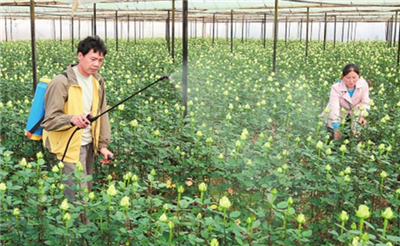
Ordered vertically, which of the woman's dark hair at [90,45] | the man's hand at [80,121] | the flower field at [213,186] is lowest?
the flower field at [213,186]

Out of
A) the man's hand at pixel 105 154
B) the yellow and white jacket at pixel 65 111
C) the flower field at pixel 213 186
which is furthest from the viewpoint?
the man's hand at pixel 105 154

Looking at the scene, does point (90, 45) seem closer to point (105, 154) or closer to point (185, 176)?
point (105, 154)

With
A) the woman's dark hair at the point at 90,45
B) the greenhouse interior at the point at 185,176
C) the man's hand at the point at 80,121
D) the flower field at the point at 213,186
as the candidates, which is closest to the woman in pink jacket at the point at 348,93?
the greenhouse interior at the point at 185,176

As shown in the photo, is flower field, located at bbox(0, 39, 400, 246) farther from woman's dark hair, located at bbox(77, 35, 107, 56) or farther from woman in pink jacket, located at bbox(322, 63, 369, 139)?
woman's dark hair, located at bbox(77, 35, 107, 56)

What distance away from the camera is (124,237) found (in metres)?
2.33

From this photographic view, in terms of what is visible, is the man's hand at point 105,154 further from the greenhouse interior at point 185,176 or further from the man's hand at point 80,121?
the man's hand at point 80,121

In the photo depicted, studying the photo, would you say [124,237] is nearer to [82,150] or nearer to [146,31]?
[82,150]

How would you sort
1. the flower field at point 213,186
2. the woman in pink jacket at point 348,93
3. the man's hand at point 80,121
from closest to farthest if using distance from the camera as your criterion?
the flower field at point 213,186 → the man's hand at point 80,121 → the woman in pink jacket at point 348,93

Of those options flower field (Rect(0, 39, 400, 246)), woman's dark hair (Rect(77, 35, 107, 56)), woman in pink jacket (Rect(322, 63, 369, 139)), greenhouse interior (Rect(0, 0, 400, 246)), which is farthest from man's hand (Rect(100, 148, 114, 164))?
woman in pink jacket (Rect(322, 63, 369, 139))

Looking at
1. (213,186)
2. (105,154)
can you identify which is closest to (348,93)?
(213,186)

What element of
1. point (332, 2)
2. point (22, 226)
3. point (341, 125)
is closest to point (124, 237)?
point (22, 226)

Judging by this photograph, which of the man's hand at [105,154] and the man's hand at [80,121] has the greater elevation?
the man's hand at [80,121]

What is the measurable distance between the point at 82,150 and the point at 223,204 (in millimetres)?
1492

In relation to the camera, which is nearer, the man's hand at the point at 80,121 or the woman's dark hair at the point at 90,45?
the man's hand at the point at 80,121
